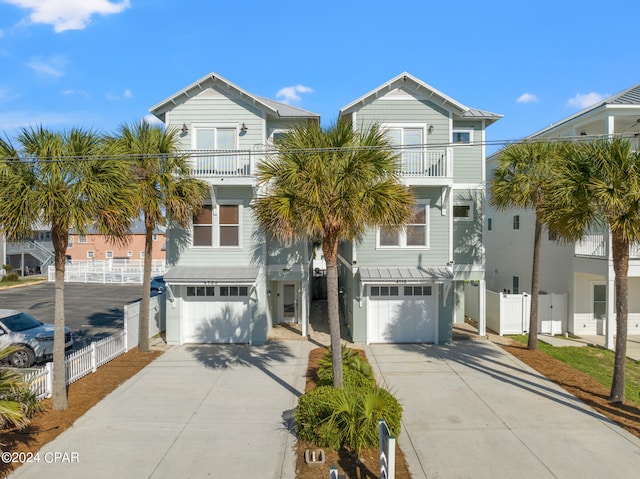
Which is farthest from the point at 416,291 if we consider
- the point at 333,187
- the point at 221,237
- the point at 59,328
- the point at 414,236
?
the point at 59,328

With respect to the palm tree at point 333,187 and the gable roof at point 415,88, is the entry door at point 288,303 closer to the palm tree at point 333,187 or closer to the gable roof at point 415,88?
the gable roof at point 415,88

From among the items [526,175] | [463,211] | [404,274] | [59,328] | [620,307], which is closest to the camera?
[59,328]

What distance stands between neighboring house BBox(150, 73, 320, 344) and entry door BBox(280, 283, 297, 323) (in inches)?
133

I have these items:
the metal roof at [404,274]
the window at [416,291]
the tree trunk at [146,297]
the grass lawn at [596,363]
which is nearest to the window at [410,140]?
the metal roof at [404,274]

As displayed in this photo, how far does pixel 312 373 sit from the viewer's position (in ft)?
38.8

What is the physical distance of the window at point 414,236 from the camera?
15.1 m

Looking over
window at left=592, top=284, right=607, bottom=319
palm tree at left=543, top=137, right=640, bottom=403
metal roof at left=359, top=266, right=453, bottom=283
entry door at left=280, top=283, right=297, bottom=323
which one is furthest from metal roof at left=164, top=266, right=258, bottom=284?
window at left=592, top=284, right=607, bottom=319

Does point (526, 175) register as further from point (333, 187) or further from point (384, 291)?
point (333, 187)

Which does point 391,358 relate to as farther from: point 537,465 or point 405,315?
point 537,465

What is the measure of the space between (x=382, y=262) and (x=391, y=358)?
3.45 meters

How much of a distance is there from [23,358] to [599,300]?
20.8 meters

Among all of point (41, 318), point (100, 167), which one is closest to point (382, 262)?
point (100, 167)

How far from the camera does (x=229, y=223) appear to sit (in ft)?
49.8

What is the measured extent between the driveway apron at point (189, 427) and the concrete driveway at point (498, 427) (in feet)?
8.45
